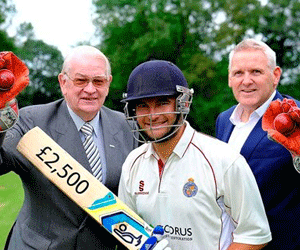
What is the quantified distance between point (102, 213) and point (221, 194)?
0.68 meters

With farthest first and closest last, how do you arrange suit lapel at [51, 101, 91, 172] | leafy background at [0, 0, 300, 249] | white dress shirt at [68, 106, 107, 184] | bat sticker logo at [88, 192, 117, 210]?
leafy background at [0, 0, 300, 249]
white dress shirt at [68, 106, 107, 184]
suit lapel at [51, 101, 91, 172]
bat sticker logo at [88, 192, 117, 210]

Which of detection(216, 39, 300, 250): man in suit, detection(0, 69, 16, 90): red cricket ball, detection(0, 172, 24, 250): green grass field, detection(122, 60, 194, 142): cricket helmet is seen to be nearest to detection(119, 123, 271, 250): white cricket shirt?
detection(122, 60, 194, 142): cricket helmet

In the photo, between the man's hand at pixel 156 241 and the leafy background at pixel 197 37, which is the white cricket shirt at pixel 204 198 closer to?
the man's hand at pixel 156 241

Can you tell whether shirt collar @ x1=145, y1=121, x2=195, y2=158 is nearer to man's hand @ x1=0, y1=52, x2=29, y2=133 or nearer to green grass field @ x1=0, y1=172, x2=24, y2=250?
man's hand @ x1=0, y1=52, x2=29, y2=133

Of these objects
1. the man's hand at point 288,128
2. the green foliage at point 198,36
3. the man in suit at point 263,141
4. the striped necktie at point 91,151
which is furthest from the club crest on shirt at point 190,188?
the green foliage at point 198,36

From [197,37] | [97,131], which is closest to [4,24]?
[197,37]

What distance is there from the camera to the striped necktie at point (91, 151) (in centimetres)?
279

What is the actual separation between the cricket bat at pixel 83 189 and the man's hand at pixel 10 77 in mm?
390

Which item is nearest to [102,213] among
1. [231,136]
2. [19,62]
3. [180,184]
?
[180,184]

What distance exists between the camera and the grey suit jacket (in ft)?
8.80

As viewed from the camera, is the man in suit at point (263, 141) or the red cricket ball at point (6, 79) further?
the man in suit at point (263, 141)

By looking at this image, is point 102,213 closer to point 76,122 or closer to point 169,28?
point 76,122

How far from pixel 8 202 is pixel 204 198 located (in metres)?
7.43

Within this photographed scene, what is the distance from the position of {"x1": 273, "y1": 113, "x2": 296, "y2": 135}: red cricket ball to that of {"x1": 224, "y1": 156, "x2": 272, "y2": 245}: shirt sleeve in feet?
0.91
